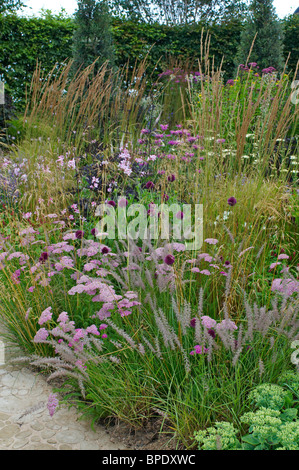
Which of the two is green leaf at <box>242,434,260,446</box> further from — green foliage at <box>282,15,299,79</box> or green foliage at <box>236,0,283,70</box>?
green foliage at <box>282,15,299,79</box>

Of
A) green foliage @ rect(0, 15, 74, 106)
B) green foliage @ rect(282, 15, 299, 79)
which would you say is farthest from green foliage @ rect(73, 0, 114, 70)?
green foliage @ rect(282, 15, 299, 79)

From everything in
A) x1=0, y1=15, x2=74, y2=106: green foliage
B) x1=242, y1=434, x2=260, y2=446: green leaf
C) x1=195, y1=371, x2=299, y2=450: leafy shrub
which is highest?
x1=0, y1=15, x2=74, y2=106: green foliage

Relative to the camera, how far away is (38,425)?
1861 mm

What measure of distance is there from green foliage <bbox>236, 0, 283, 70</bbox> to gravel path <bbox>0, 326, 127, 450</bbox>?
28.3 ft

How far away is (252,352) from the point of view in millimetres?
1931

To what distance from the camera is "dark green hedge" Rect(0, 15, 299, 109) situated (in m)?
9.64

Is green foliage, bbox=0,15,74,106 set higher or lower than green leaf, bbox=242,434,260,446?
higher

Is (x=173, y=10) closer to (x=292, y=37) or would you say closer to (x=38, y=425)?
(x=292, y=37)

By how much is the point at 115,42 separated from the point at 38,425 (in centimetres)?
1080

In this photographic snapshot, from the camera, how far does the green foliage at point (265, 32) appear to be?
346 inches

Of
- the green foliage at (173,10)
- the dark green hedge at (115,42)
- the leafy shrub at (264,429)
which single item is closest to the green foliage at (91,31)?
the dark green hedge at (115,42)

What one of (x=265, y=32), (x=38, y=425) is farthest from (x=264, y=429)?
(x=265, y=32)
